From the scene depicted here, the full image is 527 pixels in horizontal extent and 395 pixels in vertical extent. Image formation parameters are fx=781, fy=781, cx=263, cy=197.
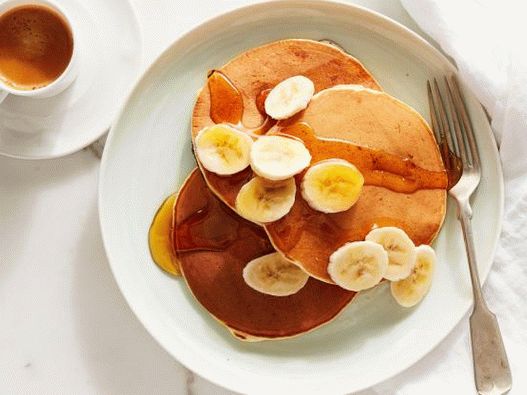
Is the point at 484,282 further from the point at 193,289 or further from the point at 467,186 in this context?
the point at 193,289

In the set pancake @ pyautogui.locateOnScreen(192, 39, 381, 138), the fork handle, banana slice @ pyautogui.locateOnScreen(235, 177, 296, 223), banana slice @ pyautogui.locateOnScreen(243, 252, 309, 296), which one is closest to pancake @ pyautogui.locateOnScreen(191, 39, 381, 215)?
pancake @ pyautogui.locateOnScreen(192, 39, 381, 138)

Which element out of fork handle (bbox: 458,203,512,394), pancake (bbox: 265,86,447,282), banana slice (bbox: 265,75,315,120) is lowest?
fork handle (bbox: 458,203,512,394)

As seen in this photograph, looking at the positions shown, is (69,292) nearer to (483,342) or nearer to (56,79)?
(56,79)

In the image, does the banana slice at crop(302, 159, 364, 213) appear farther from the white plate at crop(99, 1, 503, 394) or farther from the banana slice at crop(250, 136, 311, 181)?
the white plate at crop(99, 1, 503, 394)

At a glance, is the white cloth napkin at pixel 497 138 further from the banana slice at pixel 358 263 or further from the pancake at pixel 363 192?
the banana slice at pixel 358 263

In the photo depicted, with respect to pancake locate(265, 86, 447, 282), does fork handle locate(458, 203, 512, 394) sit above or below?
below

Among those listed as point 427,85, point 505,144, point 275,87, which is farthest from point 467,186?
point 275,87
